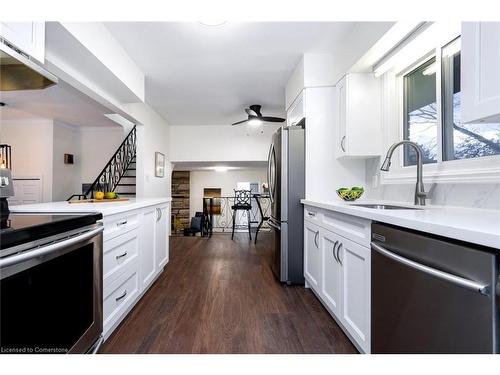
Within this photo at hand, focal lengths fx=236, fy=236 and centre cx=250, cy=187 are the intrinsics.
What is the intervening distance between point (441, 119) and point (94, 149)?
6.42 metres

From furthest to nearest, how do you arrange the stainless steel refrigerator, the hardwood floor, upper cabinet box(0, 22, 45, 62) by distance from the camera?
1. the stainless steel refrigerator
2. the hardwood floor
3. upper cabinet box(0, 22, 45, 62)

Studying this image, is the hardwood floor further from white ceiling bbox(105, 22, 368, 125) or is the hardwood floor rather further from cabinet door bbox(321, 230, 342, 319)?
white ceiling bbox(105, 22, 368, 125)

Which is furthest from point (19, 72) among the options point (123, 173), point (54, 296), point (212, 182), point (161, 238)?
point (212, 182)

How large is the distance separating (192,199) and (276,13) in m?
9.46

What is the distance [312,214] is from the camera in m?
2.16

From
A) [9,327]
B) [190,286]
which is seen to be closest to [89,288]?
[9,327]

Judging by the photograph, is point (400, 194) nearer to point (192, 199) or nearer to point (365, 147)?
point (365, 147)

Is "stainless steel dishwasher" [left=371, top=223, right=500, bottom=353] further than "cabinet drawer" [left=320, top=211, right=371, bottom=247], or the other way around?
"cabinet drawer" [left=320, top=211, right=371, bottom=247]

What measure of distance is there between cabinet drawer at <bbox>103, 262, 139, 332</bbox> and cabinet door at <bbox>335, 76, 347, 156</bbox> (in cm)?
212

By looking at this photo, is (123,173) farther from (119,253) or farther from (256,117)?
(119,253)

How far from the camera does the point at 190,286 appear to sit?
2.39 metres

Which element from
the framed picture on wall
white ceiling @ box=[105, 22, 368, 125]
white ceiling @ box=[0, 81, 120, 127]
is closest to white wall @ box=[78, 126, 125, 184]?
white ceiling @ box=[0, 81, 120, 127]

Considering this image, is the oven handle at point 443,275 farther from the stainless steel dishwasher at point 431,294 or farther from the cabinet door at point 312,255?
the cabinet door at point 312,255

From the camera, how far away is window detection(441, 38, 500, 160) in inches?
53.0
